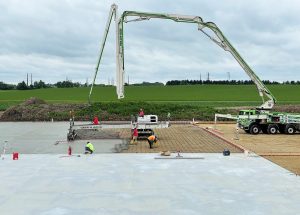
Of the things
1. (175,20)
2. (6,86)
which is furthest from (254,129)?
(6,86)

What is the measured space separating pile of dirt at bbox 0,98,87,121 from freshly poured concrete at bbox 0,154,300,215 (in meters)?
28.3

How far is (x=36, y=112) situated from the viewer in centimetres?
4831

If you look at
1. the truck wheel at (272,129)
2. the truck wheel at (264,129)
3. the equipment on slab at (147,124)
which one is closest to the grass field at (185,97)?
the truck wheel at (264,129)

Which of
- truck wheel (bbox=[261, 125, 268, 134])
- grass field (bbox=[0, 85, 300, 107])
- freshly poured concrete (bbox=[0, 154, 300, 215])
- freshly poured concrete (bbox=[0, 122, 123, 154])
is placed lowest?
freshly poured concrete (bbox=[0, 154, 300, 215])

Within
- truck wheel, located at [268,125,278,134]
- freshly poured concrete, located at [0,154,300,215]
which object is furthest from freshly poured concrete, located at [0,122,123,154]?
truck wheel, located at [268,125,278,134]

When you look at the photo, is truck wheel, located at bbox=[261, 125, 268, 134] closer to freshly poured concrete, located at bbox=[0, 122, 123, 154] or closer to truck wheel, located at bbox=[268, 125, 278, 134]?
truck wheel, located at bbox=[268, 125, 278, 134]

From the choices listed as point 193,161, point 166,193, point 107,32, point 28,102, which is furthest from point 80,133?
point 28,102

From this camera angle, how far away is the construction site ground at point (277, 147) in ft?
57.8

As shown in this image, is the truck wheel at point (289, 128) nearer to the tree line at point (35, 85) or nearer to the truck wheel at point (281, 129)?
the truck wheel at point (281, 129)

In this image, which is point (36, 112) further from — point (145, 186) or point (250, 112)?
point (145, 186)

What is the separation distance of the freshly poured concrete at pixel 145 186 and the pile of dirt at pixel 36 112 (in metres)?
28.3

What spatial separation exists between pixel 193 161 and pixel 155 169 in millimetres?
2313

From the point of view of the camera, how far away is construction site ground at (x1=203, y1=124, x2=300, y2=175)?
17.6 meters

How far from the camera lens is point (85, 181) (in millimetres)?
14086
